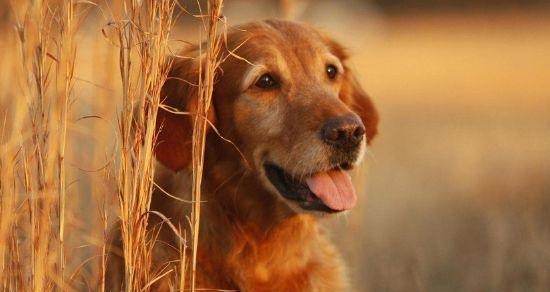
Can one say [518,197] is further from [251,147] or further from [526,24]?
[526,24]

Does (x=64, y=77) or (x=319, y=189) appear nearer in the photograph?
(x=64, y=77)

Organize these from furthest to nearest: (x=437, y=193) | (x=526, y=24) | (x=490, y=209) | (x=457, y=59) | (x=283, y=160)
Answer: (x=526, y=24) → (x=457, y=59) → (x=437, y=193) → (x=490, y=209) → (x=283, y=160)

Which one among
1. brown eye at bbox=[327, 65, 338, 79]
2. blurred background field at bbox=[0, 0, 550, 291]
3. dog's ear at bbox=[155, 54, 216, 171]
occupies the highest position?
brown eye at bbox=[327, 65, 338, 79]

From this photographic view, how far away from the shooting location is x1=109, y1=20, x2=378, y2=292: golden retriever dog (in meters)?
3.27

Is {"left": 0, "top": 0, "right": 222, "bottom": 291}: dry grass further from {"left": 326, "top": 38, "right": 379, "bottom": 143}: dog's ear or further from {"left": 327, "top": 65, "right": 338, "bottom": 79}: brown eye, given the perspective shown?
{"left": 326, "top": 38, "right": 379, "bottom": 143}: dog's ear

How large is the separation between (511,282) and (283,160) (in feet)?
7.34

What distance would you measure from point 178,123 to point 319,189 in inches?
22.2

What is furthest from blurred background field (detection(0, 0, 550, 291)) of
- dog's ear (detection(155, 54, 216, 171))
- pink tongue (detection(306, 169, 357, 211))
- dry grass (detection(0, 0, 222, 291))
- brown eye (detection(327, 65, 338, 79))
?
pink tongue (detection(306, 169, 357, 211))

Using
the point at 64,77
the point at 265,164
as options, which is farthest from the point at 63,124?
the point at 265,164

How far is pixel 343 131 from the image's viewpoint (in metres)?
3.21

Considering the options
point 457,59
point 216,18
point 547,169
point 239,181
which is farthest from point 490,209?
point 457,59

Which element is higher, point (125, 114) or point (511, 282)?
point (125, 114)

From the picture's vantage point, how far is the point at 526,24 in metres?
17.4

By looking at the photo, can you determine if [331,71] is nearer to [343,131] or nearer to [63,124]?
[343,131]
